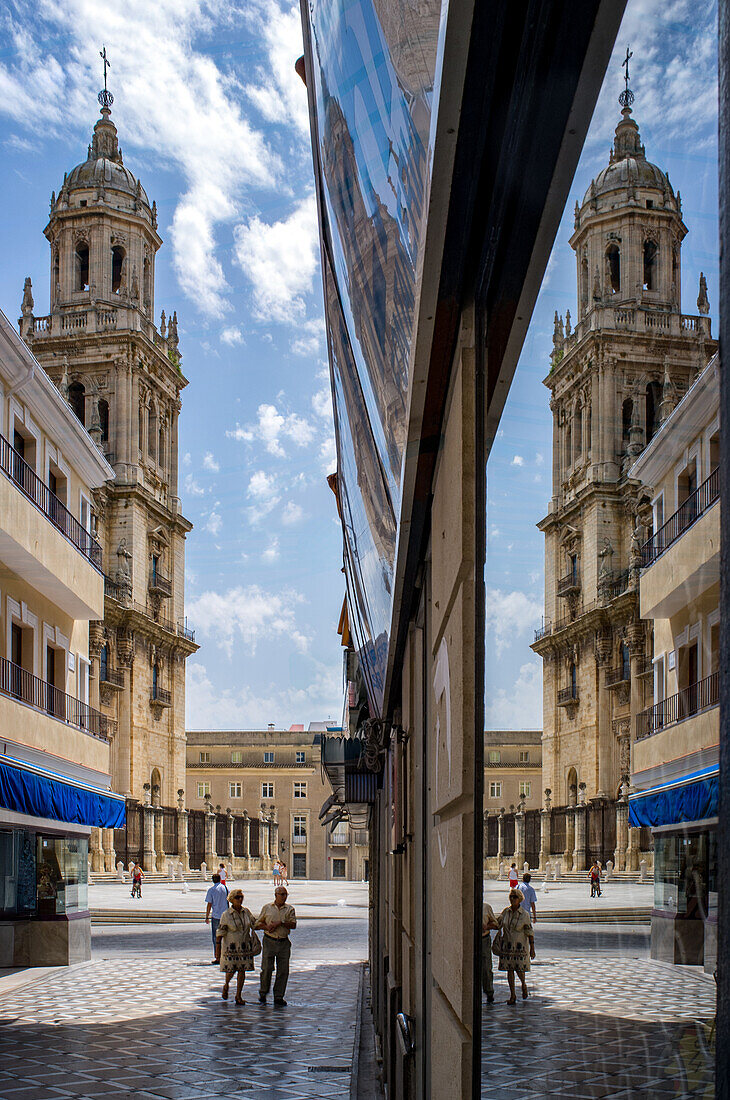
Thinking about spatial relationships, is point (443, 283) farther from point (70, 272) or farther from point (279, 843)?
point (279, 843)

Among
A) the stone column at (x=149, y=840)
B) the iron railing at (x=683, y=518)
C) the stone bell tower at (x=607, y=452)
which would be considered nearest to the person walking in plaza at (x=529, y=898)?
the stone bell tower at (x=607, y=452)

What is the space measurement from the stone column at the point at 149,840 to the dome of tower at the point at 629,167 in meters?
56.0

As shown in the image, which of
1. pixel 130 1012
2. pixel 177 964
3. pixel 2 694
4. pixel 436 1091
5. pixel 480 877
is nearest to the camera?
pixel 480 877

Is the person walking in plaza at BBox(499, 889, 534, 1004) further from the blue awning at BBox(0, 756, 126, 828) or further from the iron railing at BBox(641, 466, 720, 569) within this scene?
the blue awning at BBox(0, 756, 126, 828)

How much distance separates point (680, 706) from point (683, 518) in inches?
4.9

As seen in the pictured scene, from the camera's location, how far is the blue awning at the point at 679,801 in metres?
0.67

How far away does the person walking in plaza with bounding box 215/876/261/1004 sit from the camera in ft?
46.3

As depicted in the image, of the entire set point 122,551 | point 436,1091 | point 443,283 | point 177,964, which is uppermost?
point 122,551

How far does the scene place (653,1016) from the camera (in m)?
0.81

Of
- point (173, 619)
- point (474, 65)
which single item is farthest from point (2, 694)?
point (173, 619)

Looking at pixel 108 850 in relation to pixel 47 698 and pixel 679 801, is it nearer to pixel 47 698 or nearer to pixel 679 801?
pixel 47 698

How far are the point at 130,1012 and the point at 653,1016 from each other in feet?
45.6

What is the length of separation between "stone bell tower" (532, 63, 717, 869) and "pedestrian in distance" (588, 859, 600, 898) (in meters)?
0.02

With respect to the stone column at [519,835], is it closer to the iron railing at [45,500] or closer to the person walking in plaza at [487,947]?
the person walking in plaza at [487,947]
